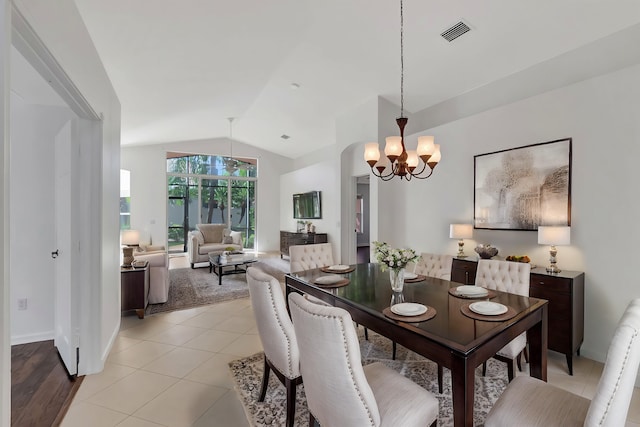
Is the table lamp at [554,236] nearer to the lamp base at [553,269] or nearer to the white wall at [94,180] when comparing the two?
the lamp base at [553,269]

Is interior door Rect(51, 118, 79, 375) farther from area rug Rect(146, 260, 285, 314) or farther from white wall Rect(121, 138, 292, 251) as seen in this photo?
white wall Rect(121, 138, 292, 251)

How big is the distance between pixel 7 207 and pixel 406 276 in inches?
98.2

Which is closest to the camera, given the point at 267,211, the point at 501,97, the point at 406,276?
the point at 406,276

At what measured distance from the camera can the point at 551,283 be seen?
275 cm

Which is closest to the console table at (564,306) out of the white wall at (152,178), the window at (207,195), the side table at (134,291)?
the side table at (134,291)

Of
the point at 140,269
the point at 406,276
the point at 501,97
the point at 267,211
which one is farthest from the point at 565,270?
the point at 267,211

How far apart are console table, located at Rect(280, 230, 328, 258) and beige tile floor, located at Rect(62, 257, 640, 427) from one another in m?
3.46

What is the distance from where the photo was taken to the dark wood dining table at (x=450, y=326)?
4.38 feet

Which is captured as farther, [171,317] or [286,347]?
[171,317]

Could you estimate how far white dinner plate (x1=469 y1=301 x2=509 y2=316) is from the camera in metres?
1.70

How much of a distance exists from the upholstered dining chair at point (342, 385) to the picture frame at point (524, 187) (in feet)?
8.82

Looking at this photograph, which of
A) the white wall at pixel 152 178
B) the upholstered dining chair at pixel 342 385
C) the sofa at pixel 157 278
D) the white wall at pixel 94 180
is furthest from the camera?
the white wall at pixel 152 178

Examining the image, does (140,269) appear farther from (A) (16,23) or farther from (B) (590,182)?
(B) (590,182)

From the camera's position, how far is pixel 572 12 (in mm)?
2875
